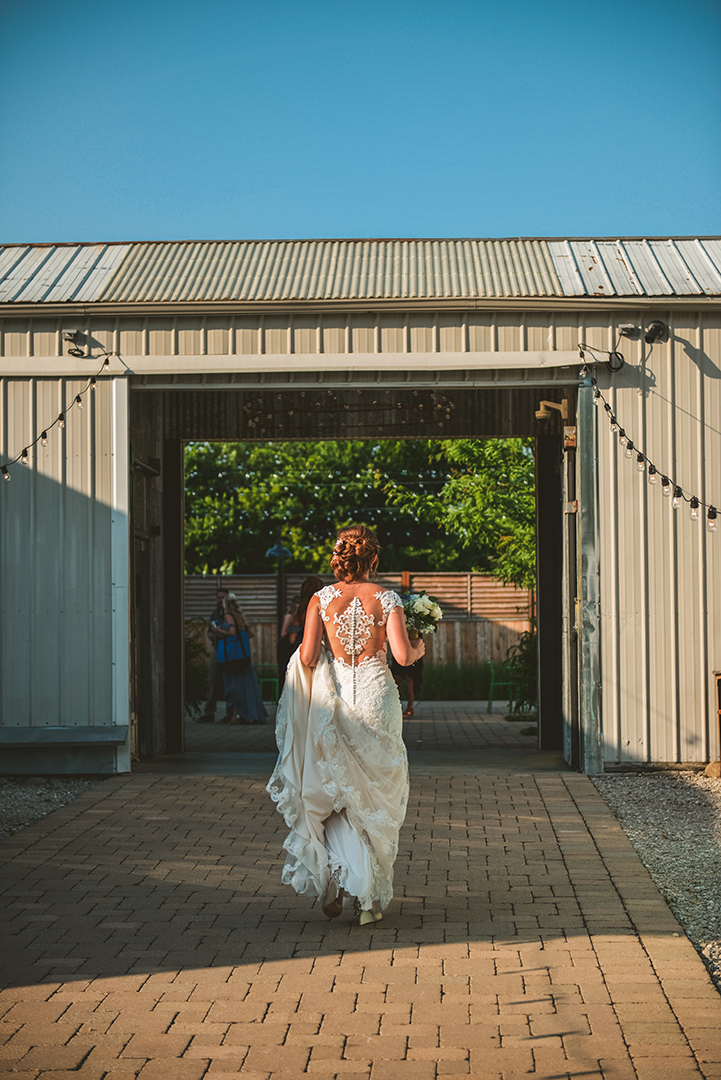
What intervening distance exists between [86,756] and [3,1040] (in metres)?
5.62

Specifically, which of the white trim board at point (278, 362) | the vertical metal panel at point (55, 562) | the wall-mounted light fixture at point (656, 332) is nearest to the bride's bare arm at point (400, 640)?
the white trim board at point (278, 362)

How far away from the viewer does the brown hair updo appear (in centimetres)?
492

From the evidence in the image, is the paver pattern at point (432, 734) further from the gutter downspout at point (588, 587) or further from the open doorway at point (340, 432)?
the gutter downspout at point (588, 587)

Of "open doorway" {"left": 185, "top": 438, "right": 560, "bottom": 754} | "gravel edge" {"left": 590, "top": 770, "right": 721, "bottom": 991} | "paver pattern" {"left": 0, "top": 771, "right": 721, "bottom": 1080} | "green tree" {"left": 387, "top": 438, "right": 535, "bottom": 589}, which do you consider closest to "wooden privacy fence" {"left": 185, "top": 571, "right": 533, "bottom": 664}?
"open doorway" {"left": 185, "top": 438, "right": 560, "bottom": 754}

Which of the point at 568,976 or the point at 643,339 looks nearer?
the point at 568,976

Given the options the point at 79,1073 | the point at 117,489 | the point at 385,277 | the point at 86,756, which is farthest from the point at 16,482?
the point at 79,1073

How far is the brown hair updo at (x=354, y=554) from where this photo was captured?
492 centimetres

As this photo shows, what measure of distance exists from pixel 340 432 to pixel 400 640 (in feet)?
22.8

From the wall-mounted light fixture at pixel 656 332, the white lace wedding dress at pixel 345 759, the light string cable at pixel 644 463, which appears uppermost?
the wall-mounted light fixture at pixel 656 332

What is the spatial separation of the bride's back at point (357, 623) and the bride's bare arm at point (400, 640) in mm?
34

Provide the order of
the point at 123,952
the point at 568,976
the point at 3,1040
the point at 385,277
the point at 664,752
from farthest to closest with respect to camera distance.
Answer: the point at 385,277 < the point at 664,752 < the point at 123,952 < the point at 568,976 < the point at 3,1040

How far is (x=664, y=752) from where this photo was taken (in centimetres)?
870

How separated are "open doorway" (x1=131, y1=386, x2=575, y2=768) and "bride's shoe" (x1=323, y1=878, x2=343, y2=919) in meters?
5.76

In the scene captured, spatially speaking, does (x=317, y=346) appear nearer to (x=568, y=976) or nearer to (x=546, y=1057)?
(x=568, y=976)
